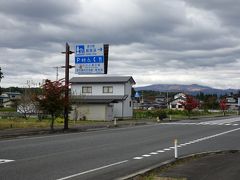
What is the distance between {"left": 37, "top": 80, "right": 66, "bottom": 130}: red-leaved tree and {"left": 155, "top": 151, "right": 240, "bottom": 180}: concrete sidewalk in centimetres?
1726

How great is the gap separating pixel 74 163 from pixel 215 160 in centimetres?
430

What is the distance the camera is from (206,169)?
12.0 m

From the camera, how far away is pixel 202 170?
11773mm

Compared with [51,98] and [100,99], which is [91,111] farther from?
[51,98]

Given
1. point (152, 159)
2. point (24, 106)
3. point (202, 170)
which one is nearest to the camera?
point (202, 170)

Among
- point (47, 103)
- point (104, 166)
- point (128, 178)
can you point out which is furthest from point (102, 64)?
A: point (128, 178)

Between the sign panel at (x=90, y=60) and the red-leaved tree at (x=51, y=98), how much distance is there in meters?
4.58

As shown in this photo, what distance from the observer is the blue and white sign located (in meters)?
35.4

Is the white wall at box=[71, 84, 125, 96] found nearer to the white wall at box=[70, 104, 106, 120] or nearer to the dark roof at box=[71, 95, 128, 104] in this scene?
the dark roof at box=[71, 95, 128, 104]

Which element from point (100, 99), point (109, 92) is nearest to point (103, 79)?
point (109, 92)

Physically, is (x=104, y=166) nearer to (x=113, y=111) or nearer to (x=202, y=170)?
(x=202, y=170)

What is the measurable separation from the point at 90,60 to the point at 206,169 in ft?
80.2

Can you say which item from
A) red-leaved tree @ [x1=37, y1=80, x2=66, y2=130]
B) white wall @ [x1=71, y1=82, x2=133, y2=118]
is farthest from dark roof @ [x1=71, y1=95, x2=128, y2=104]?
red-leaved tree @ [x1=37, y1=80, x2=66, y2=130]

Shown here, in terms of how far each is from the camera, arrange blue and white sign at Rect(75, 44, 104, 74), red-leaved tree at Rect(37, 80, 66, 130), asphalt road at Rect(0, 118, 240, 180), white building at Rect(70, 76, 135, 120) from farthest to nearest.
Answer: white building at Rect(70, 76, 135, 120), blue and white sign at Rect(75, 44, 104, 74), red-leaved tree at Rect(37, 80, 66, 130), asphalt road at Rect(0, 118, 240, 180)
